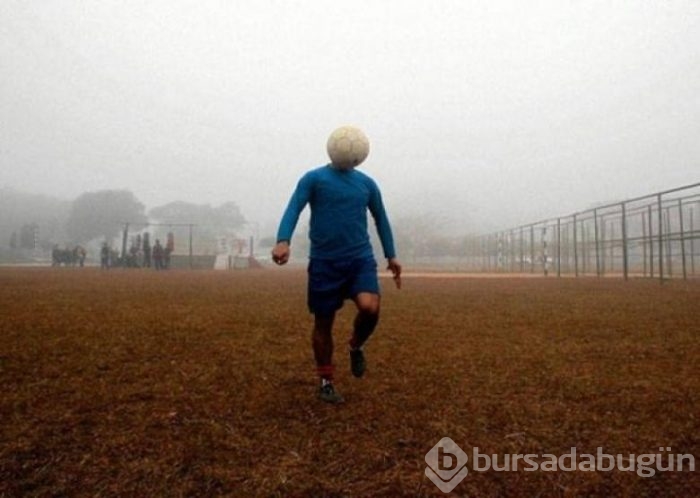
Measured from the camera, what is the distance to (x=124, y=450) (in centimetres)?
231

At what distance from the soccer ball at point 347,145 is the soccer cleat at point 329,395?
4.66 feet

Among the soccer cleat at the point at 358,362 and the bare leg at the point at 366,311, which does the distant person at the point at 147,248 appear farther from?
the bare leg at the point at 366,311

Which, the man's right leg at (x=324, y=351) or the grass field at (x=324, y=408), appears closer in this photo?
the grass field at (x=324, y=408)

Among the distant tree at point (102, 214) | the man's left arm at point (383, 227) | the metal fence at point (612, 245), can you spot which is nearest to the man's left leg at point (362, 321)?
the man's left arm at point (383, 227)

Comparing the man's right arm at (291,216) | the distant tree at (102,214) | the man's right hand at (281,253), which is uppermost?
the distant tree at (102,214)

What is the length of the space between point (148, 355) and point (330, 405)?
2138 millimetres

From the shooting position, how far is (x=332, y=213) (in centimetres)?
310

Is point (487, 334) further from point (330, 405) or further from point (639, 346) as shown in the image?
point (330, 405)

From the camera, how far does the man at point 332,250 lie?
3074 millimetres


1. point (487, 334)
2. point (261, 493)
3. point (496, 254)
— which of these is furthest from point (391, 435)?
point (496, 254)

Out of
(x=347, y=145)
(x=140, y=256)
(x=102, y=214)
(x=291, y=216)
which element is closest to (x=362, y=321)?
(x=291, y=216)

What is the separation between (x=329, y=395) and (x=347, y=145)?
1568 mm

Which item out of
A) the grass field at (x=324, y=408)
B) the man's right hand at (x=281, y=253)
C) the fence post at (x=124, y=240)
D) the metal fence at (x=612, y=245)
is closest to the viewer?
the grass field at (x=324, y=408)

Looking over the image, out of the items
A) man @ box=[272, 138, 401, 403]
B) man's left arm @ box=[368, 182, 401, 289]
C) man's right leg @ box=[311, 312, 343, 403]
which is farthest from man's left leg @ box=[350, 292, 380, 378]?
man's left arm @ box=[368, 182, 401, 289]
